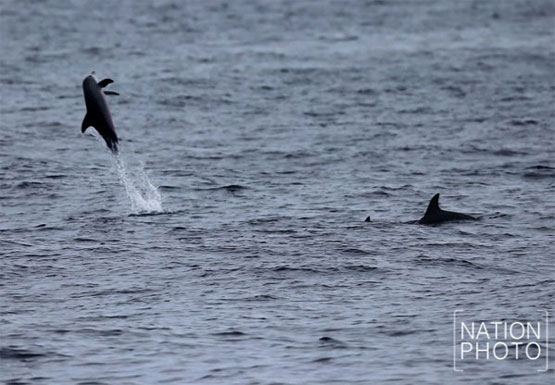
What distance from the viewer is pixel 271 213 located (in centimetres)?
2611

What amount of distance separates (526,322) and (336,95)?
2707 centimetres

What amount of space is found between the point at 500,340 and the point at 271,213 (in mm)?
9165

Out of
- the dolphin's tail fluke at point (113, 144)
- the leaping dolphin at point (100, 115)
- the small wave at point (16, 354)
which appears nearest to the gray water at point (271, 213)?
the small wave at point (16, 354)

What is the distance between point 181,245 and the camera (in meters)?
23.2

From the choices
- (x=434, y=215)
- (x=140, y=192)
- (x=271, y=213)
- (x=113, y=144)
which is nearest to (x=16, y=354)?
(x=113, y=144)

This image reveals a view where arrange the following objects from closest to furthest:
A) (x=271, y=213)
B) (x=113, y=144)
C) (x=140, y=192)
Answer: (x=113, y=144), (x=271, y=213), (x=140, y=192)

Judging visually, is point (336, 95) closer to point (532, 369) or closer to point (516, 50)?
point (516, 50)

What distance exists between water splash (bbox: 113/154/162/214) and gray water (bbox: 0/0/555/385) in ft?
0.27

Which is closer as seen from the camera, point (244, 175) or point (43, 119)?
point (244, 175)

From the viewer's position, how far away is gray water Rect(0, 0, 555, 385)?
1750cm

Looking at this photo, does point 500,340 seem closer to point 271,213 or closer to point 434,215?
point 434,215

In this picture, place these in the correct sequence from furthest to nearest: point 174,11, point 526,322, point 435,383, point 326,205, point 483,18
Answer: point 174,11 → point 483,18 → point 326,205 → point 526,322 → point 435,383

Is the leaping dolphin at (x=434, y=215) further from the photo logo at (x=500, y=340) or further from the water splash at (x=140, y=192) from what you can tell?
the photo logo at (x=500, y=340)

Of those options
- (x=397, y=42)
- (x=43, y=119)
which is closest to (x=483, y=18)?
(x=397, y=42)
